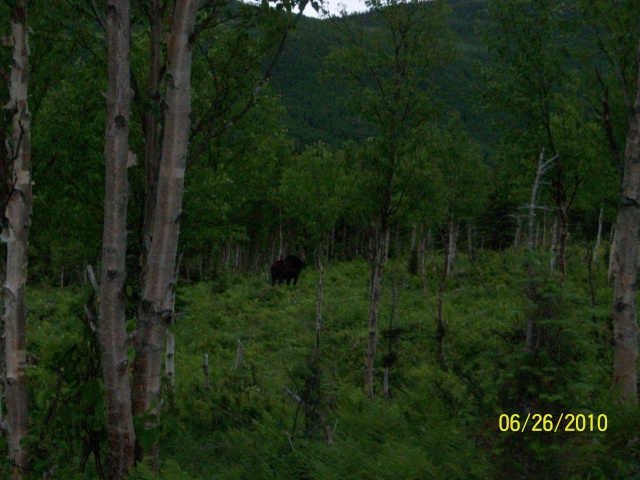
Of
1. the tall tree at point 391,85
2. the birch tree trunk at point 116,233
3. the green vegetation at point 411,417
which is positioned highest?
the tall tree at point 391,85

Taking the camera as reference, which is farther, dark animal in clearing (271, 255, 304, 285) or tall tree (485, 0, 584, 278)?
dark animal in clearing (271, 255, 304, 285)

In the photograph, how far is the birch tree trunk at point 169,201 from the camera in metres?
3.91

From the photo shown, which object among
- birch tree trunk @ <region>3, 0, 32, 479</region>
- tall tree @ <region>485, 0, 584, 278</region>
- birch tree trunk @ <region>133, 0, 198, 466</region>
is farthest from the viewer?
tall tree @ <region>485, 0, 584, 278</region>

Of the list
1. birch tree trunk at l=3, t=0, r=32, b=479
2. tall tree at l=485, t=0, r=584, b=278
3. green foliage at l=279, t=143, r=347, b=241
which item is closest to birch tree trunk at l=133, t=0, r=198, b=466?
birch tree trunk at l=3, t=0, r=32, b=479

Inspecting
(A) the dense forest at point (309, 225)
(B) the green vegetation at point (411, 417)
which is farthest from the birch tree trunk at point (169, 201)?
(B) the green vegetation at point (411, 417)

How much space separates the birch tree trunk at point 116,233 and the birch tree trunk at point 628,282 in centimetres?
469

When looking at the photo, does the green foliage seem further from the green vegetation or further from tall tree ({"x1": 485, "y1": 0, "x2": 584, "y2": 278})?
the green vegetation

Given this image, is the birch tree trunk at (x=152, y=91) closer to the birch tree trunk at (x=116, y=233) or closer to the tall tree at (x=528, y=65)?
the birch tree trunk at (x=116, y=233)

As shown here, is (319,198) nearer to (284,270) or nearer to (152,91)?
(284,270)

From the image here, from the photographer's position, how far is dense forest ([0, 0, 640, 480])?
3.91 meters

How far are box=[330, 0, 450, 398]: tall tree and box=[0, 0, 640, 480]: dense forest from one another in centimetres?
5

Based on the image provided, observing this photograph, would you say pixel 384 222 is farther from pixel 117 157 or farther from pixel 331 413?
pixel 117 157

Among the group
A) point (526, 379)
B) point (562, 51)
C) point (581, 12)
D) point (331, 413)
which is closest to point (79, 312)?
point (526, 379)

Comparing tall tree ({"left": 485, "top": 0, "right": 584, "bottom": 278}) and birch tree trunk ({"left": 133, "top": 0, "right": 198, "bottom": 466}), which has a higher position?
tall tree ({"left": 485, "top": 0, "right": 584, "bottom": 278})
